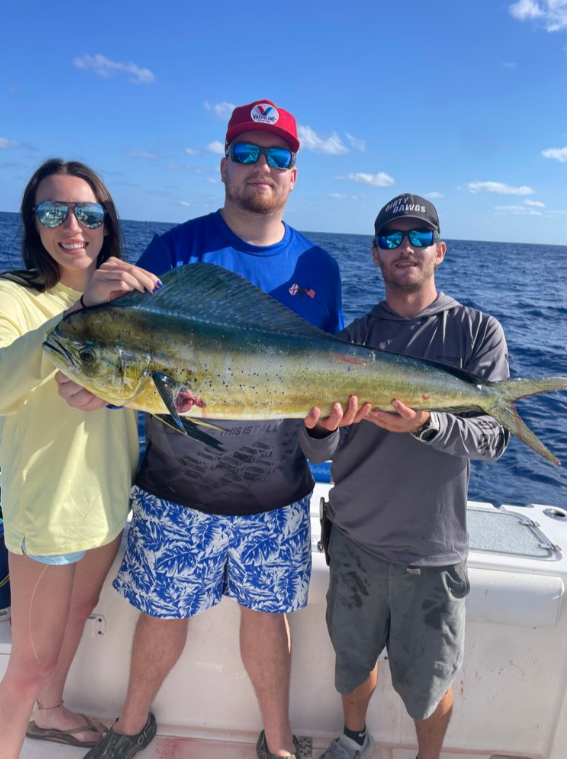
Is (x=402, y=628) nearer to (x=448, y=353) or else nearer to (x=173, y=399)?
(x=448, y=353)

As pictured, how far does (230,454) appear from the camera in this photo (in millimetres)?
2482

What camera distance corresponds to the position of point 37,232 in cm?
234

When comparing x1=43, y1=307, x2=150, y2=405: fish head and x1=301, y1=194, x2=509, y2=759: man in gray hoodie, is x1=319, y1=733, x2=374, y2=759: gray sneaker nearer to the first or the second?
x1=301, y1=194, x2=509, y2=759: man in gray hoodie

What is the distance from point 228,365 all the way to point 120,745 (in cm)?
196

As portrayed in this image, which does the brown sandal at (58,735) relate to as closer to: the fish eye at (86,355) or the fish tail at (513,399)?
the fish eye at (86,355)

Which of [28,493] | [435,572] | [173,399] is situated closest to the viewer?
[173,399]

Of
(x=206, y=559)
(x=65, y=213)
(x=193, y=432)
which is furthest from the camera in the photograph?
(x=206, y=559)

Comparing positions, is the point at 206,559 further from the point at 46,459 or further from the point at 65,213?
the point at 65,213

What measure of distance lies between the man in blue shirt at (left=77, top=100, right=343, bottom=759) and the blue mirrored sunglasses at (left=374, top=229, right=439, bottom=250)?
32 centimetres

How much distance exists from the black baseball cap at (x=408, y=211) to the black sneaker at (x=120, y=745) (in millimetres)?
2690

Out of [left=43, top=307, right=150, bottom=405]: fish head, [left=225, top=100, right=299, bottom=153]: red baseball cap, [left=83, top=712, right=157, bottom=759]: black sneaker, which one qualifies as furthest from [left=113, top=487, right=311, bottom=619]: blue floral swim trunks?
[left=225, top=100, right=299, bottom=153]: red baseball cap

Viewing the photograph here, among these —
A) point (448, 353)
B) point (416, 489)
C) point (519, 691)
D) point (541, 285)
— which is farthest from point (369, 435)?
point (541, 285)

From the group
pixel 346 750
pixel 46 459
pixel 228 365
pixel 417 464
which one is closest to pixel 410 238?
pixel 417 464

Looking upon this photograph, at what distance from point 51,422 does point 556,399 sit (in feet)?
32.2
